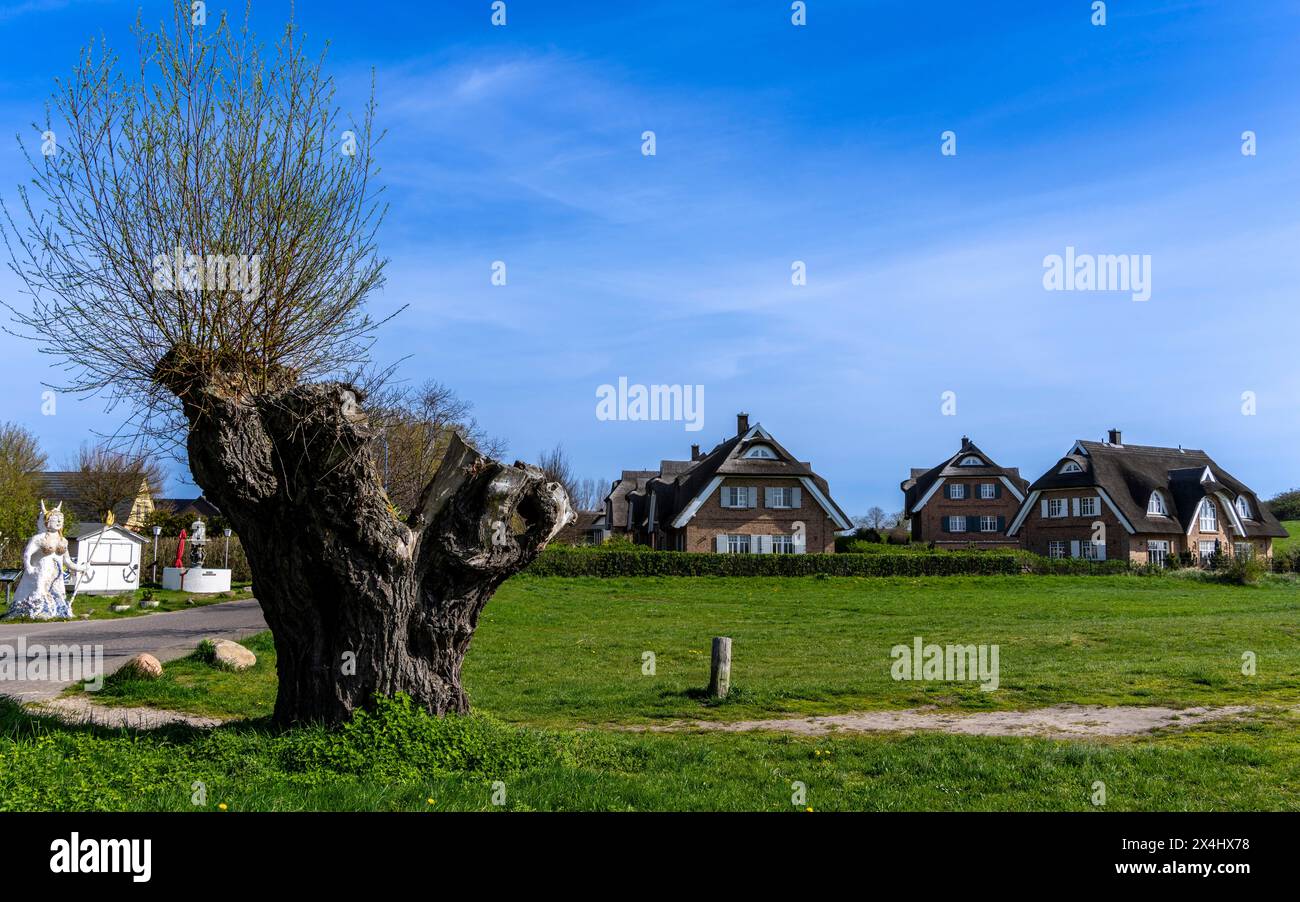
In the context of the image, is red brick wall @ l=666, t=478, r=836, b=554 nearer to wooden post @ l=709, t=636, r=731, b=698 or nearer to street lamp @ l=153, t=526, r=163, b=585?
street lamp @ l=153, t=526, r=163, b=585

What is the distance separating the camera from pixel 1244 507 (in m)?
65.3

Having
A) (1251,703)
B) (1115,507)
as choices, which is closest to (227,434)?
(1251,703)

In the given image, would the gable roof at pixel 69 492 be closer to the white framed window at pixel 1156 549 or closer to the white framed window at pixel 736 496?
the white framed window at pixel 736 496

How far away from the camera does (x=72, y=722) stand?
33.3 ft

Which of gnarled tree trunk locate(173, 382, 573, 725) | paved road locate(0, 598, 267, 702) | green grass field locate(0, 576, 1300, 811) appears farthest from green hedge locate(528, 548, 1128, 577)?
gnarled tree trunk locate(173, 382, 573, 725)

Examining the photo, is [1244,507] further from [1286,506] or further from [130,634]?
[130,634]

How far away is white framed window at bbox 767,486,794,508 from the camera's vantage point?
55750mm

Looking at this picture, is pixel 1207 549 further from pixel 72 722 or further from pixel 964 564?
pixel 72 722

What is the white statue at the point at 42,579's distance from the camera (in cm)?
2773

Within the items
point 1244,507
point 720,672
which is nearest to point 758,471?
point 1244,507

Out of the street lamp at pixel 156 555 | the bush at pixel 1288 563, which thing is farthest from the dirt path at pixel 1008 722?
the bush at pixel 1288 563

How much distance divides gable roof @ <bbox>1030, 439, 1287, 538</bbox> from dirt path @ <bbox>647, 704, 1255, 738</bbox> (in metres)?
50.6

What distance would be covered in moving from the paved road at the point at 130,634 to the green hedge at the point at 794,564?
1466 cm
